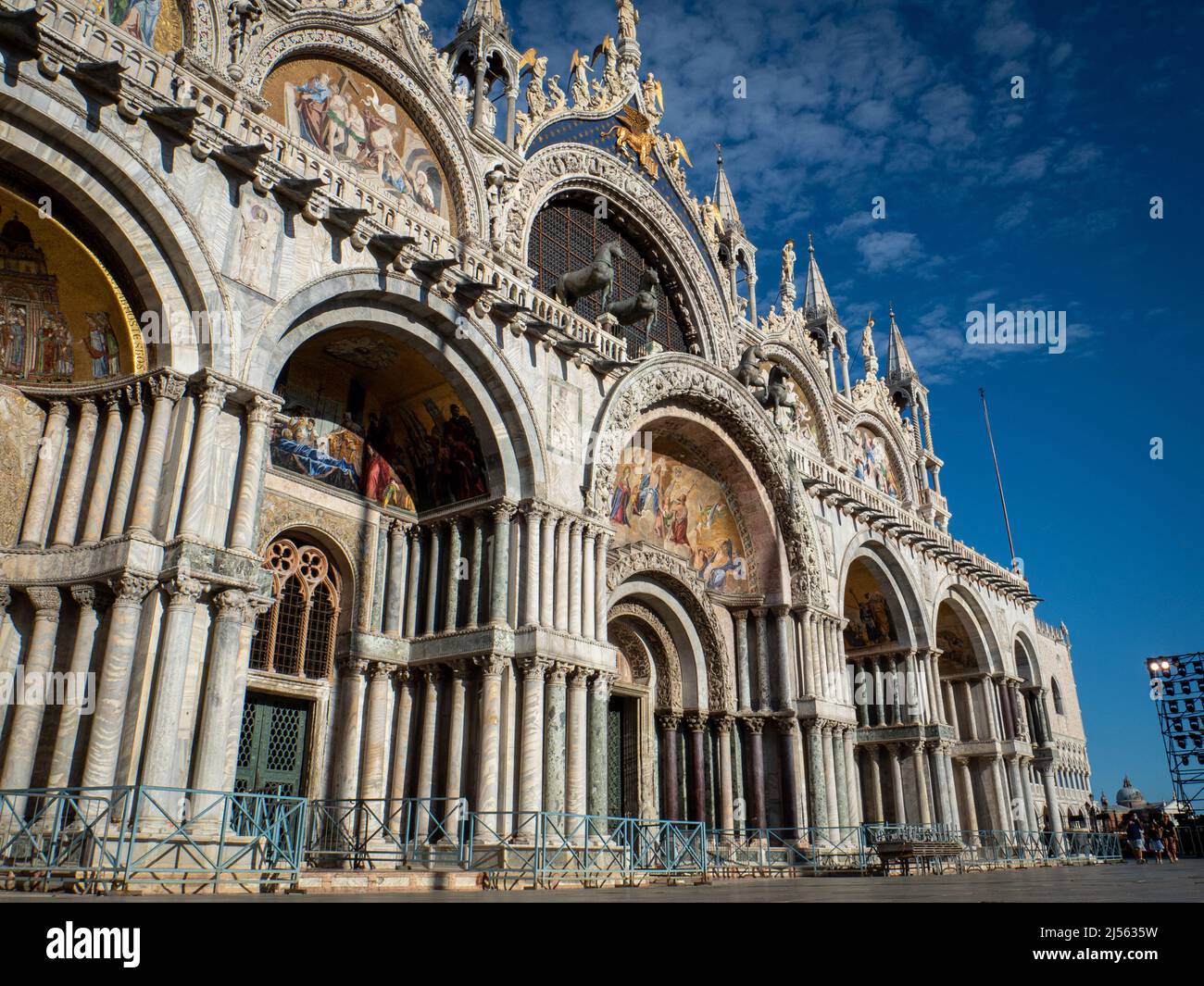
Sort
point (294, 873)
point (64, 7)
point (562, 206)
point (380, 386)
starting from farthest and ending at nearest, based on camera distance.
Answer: point (562, 206) → point (380, 386) → point (64, 7) → point (294, 873)

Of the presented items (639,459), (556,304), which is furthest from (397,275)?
(639,459)

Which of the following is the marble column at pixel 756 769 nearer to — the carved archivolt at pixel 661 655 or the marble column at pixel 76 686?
the carved archivolt at pixel 661 655

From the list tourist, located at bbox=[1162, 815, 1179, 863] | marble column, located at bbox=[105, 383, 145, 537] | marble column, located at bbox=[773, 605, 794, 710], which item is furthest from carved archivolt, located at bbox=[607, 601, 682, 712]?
tourist, located at bbox=[1162, 815, 1179, 863]

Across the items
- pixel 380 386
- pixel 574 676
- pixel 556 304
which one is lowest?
pixel 574 676

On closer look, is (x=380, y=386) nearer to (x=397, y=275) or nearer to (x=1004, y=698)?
(x=397, y=275)

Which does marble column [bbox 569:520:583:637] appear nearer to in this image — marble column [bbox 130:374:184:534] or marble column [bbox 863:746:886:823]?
marble column [bbox 130:374:184:534]

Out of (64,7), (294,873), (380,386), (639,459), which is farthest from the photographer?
(639,459)

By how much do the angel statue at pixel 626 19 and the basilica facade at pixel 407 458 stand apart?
0.36ft

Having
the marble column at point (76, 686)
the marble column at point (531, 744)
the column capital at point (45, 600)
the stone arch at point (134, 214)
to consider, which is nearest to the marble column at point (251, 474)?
the stone arch at point (134, 214)

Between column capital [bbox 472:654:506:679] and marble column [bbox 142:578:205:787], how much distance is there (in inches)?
208

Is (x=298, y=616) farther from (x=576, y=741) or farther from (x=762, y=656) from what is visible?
(x=762, y=656)

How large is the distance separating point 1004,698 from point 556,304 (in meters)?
24.8

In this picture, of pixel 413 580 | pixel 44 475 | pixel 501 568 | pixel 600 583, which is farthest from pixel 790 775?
pixel 44 475

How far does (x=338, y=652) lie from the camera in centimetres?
1593
